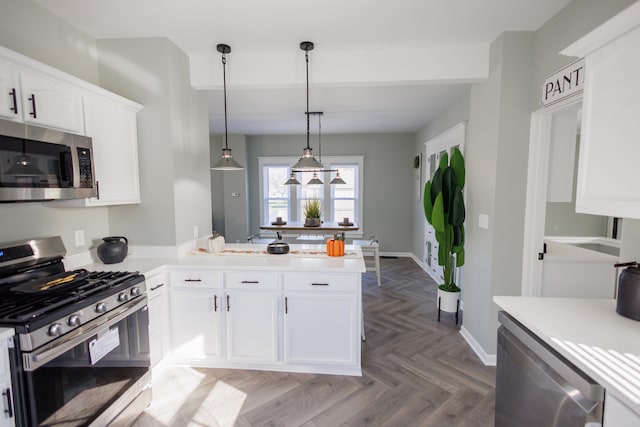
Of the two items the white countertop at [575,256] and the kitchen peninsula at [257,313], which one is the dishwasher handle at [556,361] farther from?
the white countertop at [575,256]

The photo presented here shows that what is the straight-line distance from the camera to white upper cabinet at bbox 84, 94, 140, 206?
215cm

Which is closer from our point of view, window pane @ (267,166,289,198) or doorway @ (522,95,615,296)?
doorway @ (522,95,615,296)

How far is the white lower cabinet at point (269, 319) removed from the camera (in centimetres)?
237

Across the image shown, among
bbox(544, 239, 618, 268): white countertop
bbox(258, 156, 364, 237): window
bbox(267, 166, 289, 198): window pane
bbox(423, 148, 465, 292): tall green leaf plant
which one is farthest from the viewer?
bbox(267, 166, 289, 198): window pane

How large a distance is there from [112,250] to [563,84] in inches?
139

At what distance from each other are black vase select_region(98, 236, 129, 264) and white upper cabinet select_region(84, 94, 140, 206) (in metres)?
0.33

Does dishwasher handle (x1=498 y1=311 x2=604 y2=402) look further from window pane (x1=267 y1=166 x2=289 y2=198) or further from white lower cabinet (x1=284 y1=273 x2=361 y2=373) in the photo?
window pane (x1=267 y1=166 x2=289 y2=198)

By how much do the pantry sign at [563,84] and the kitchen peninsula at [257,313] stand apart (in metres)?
1.83

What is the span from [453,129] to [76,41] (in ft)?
13.3

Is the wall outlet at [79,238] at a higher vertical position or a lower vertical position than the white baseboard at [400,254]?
higher

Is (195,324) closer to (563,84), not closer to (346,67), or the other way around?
(346,67)

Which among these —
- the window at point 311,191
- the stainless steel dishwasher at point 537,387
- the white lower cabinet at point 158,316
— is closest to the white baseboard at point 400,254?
the window at point 311,191

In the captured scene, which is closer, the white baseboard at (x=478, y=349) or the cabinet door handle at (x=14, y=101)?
the cabinet door handle at (x=14, y=101)

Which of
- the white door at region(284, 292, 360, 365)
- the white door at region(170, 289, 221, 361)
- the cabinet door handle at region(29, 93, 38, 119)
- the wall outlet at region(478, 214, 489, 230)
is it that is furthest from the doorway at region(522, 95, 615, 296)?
the cabinet door handle at region(29, 93, 38, 119)
